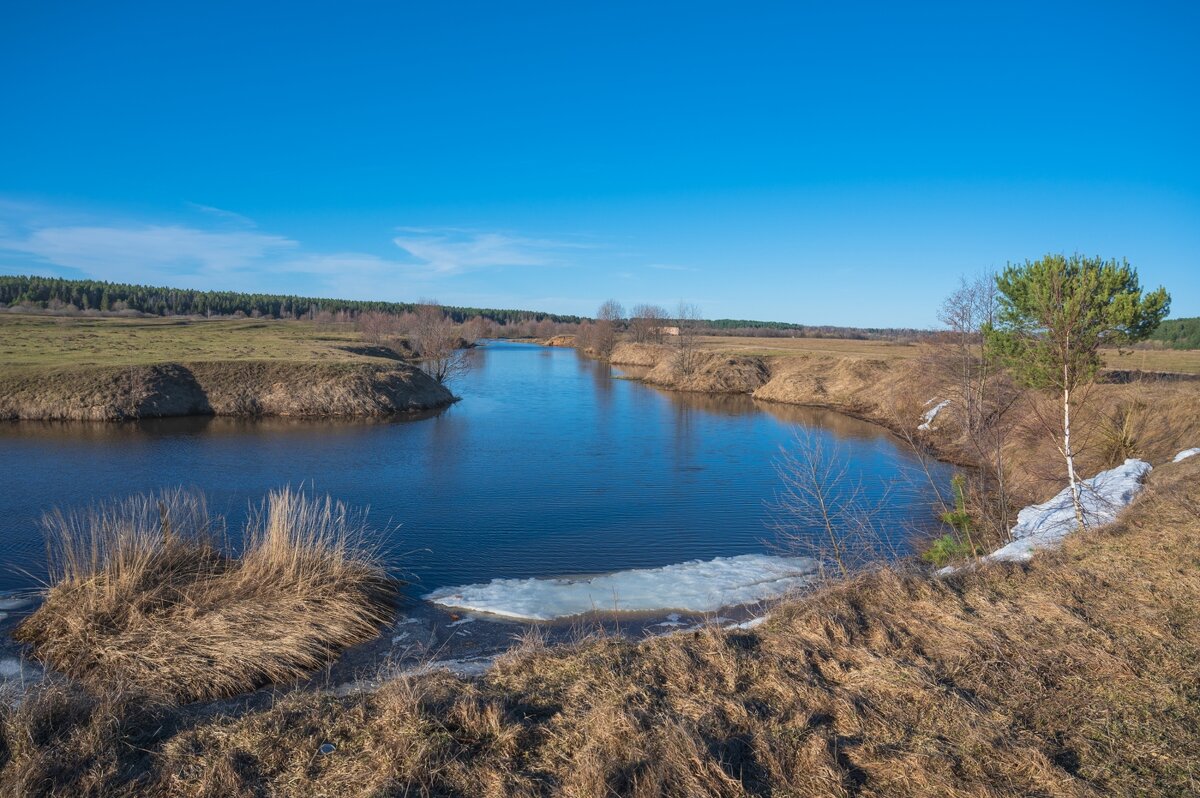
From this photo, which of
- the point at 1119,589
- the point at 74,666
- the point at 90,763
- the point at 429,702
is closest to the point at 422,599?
the point at 74,666

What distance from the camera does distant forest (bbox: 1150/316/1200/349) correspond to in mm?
56344

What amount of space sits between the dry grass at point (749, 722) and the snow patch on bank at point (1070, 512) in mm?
2404

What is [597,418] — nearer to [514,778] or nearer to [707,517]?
[707,517]

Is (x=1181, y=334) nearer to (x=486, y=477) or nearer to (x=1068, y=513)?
(x=1068, y=513)

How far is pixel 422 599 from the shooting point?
34.7 feet

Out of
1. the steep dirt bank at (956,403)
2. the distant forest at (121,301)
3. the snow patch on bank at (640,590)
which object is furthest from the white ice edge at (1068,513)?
the distant forest at (121,301)

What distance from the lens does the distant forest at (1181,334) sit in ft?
185

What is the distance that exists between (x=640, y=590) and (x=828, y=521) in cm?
313

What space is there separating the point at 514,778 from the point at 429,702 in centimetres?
135

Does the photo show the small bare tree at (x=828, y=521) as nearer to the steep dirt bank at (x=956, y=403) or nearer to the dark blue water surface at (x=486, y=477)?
the dark blue water surface at (x=486, y=477)

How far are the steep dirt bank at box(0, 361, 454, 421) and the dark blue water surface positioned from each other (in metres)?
1.24

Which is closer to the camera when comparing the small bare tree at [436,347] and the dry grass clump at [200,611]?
the dry grass clump at [200,611]

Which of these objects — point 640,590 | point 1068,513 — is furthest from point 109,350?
point 1068,513

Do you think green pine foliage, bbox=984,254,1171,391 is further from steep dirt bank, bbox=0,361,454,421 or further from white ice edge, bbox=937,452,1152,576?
steep dirt bank, bbox=0,361,454,421
